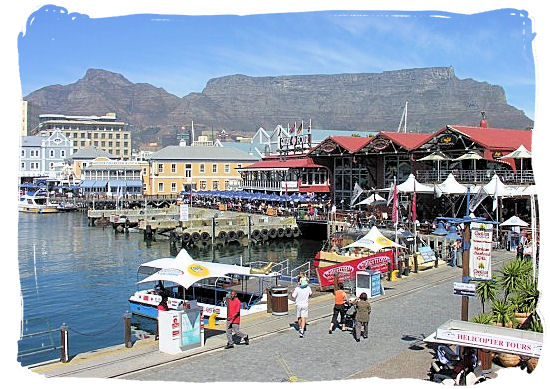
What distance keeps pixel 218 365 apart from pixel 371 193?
3227cm

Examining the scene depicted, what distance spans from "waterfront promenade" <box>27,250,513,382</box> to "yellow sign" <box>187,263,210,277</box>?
123 centimetres

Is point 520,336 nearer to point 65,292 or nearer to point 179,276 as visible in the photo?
point 179,276

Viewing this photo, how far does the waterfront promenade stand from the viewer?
8875 mm

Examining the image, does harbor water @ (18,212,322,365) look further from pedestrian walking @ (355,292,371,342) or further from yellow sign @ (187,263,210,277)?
pedestrian walking @ (355,292,371,342)

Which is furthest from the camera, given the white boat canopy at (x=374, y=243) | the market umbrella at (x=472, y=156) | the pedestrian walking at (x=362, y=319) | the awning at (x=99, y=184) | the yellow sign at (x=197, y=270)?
the awning at (x=99, y=184)

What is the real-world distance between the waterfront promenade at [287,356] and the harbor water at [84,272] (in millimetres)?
1423

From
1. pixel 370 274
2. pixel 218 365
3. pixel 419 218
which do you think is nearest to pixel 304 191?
pixel 419 218

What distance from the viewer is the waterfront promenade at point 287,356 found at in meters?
8.88

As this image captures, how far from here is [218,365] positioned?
9.41 meters

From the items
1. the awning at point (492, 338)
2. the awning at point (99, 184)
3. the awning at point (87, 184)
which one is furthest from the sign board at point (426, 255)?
the awning at point (87, 184)

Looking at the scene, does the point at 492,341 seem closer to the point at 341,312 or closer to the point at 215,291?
the point at 341,312

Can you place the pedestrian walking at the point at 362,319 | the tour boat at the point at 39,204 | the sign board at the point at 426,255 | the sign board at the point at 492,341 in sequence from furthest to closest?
the tour boat at the point at 39,204
the sign board at the point at 426,255
the pedestrian walking at the point at 362,319
the sign board at the point at 492,341

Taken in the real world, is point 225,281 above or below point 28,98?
below

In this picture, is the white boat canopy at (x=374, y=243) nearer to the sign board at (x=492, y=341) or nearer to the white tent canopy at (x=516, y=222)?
the white tent canopy at (x=516, y=222)
